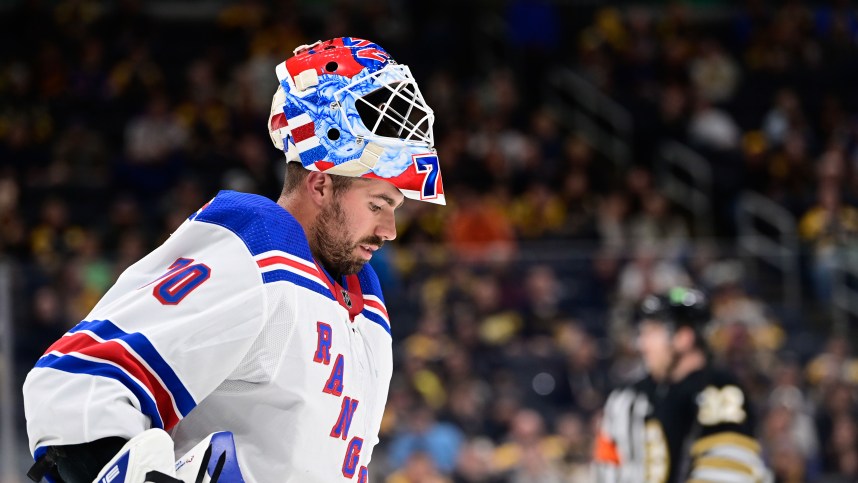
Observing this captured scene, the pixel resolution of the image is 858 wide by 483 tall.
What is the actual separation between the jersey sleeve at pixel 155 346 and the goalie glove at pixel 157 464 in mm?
36

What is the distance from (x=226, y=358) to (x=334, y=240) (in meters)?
0.34

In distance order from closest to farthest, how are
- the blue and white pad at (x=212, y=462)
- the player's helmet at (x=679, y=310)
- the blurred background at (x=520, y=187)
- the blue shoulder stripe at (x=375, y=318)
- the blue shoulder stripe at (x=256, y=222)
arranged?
the blue and white pad at (x=212, y=462)
the blue shoulder stripe at (x=256, y=222)
the blue shoulder stripe at (x=375, y=318)
the player's helmet at (x=679, y=310)
the blurred background at (x=520, y=187)

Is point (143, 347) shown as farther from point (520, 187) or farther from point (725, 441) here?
point (520, 187)

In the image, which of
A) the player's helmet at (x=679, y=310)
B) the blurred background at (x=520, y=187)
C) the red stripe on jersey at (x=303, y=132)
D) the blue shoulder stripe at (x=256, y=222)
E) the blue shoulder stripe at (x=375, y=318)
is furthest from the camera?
the blurred background at (x=520, y=187)

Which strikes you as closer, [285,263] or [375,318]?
[285,263]

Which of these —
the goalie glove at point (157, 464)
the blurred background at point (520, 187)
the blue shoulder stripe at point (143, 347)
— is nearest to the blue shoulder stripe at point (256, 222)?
the blue shoulder stripe at point (143, 347)

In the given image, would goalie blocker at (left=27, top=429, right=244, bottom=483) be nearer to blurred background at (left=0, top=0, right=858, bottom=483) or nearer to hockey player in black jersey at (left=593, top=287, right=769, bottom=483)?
hockey player in black jersey at (left=593, top=287, right=769, bottom=483)

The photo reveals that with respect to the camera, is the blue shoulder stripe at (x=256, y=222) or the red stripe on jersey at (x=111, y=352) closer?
the red stripe on jersey at (x=111, y=352)

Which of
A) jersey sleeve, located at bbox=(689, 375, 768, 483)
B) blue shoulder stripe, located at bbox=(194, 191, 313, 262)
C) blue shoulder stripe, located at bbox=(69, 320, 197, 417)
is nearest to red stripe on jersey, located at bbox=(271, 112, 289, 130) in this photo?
blue shoulder stripe, located at bbox=(194, 191, 313, 262)

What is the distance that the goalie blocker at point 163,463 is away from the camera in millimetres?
1726

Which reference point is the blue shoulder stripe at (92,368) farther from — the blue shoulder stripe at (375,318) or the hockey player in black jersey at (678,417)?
the hockey player in black jersey at (678,417)

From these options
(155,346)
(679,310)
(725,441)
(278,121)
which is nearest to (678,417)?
(725,441)

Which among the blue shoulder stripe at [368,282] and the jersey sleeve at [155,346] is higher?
the jersey sleeve at [155,346]

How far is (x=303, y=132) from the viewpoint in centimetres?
208
